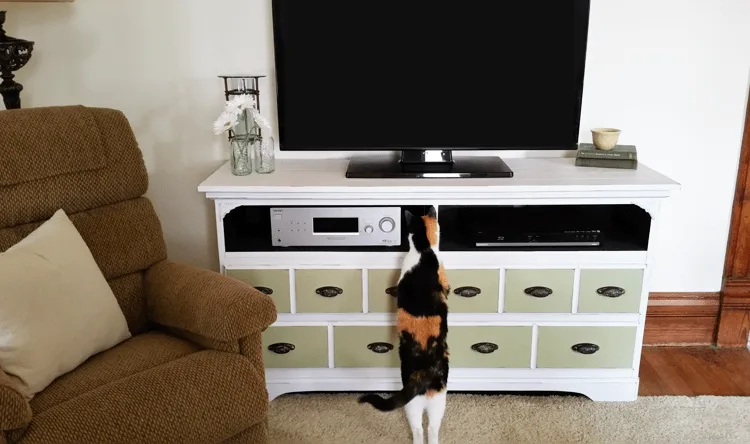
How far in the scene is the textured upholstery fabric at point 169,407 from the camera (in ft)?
5.01

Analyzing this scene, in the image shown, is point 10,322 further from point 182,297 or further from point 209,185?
point 209,185

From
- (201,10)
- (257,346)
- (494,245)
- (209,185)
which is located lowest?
(257,346)

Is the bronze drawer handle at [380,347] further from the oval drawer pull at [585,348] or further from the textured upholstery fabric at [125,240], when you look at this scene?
the textured upholstery fabric at [125,240]

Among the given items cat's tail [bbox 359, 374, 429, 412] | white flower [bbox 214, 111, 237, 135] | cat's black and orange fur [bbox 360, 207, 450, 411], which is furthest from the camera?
white flower [bbox 214, 111, 237, 135]

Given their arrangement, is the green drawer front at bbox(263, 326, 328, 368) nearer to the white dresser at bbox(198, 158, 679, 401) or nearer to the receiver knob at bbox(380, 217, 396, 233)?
the white dresser at bbox(198, 158, 679, 401)

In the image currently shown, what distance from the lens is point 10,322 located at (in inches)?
63.6

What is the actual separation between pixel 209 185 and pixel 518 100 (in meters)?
1.15

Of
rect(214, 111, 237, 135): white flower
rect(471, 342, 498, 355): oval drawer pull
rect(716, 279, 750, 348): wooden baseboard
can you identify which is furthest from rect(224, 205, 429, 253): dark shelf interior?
rect(716, 279, 750, 348): wooden baseboard

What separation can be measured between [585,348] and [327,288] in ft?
3.19

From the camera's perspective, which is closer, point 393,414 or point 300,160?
point 393,414

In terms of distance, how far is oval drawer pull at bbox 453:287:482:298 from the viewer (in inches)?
91.2

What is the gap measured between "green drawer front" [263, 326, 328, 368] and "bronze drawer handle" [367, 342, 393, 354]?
17 centimetres

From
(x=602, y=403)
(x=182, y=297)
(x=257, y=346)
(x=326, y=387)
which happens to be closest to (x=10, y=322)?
(x=182, y=297)

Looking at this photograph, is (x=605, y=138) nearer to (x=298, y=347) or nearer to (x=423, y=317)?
(x=423, y=317)
